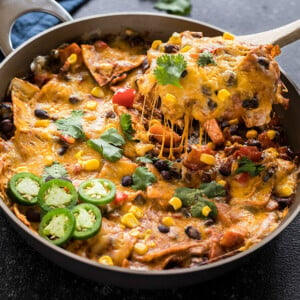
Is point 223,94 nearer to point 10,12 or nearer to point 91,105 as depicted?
point 91,105

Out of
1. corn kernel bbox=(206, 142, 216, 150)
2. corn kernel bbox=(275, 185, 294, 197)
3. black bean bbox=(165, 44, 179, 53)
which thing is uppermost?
black bean bbox=(165, 44, 179, 53)

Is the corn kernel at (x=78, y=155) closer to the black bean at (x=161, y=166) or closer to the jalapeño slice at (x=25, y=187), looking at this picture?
the jalapeño slice at (x=25, y=187)

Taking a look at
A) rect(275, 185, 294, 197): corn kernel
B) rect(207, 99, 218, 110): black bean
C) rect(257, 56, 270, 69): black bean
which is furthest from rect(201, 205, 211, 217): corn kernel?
rect(257, 56, 270, 69): black bean

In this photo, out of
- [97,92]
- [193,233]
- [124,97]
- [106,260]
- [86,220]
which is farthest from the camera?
[97,92]

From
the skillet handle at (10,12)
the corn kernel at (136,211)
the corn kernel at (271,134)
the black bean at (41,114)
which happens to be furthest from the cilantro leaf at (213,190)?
the skillet handle at (10,12)

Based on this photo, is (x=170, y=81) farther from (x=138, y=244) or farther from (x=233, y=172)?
(x=138, y=244)

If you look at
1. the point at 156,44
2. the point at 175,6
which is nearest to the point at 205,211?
the point at 156,44

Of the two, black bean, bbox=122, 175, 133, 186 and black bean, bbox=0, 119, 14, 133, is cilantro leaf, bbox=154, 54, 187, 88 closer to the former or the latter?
black bean, bbox=122, 175, 133, 186
